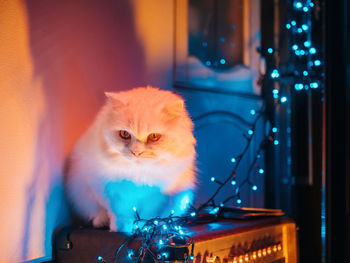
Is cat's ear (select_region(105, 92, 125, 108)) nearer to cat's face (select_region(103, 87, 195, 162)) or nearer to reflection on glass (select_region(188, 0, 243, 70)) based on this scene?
cat's face (select_region(103, 87, 195, 162))

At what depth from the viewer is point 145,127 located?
3.10 feet

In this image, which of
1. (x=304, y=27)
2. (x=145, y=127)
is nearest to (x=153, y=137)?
(x=145, y=127)

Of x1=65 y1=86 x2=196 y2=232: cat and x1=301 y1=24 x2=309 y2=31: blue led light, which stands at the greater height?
x1=301 y1=24 x2=309 y2=31: blue led light

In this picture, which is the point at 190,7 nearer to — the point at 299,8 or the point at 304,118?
the point at 299,8

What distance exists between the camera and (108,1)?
4.31 feet

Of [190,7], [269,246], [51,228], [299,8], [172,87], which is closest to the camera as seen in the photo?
[51,228]

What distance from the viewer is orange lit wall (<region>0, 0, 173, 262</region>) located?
1.00 metres

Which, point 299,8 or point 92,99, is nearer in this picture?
point 92,99

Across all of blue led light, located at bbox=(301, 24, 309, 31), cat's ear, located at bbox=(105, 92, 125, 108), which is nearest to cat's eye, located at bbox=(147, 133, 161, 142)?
cat's ear, located at bbox=(105, 92, 125, 108)

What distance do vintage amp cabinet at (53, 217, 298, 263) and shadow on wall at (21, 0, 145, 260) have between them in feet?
0.35

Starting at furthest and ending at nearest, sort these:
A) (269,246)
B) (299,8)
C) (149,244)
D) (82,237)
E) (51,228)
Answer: (299,8)
(269,246)
(51,228)
(82,237)
(149,244)

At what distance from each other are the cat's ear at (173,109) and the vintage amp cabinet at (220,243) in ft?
1.14

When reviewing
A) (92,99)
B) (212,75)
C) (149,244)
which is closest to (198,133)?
(212,75)

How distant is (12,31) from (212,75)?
994 mm
